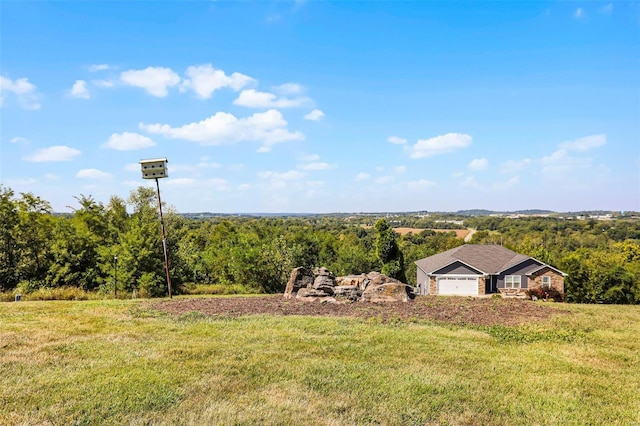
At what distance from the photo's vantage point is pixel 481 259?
108 feet

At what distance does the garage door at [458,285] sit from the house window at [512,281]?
2492 mm

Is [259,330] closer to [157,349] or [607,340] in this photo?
[157,349]

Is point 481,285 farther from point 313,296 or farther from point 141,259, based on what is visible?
point 141,259

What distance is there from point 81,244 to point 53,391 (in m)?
21.0

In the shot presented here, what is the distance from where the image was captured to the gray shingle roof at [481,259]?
31608 millimetres

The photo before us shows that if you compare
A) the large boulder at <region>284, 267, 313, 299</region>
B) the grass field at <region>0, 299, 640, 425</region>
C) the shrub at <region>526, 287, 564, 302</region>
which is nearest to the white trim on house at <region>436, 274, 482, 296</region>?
the shrub at <region>526, 287, 564, 302</region>

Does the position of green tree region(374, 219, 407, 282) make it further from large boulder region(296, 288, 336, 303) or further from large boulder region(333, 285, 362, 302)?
large boulder region(296, 288, 336, 303)

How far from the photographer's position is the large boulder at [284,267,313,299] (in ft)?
58.9

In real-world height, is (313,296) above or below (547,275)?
above

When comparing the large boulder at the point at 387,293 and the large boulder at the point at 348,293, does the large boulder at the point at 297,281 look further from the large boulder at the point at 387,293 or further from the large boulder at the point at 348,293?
the large boulder at the point at 387,293

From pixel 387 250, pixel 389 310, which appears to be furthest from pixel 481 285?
pixel 389 310

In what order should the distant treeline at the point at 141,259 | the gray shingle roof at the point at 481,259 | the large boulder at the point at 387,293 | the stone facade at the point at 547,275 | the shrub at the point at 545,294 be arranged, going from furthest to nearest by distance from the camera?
the gray shingle roof at the point at 481,259, the stone facade at the point at 547,275, the shrub at the point at 545,294, the distant treeline at the point at 141,259, the large boulder at the point at 387,293

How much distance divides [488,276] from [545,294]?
190 inches

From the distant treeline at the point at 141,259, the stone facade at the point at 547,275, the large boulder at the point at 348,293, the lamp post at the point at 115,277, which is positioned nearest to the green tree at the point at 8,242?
the distant treeline at the point at 141,259
